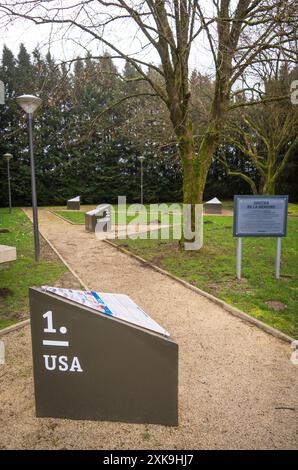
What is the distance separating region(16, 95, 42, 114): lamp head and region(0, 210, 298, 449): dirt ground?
576 cm

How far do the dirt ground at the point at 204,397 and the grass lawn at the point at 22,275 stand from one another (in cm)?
87

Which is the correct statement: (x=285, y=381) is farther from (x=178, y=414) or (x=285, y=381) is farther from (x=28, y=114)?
(x=28, y=114)

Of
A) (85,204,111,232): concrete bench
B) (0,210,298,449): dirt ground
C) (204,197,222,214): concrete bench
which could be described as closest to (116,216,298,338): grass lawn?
(0,210,298,449): dirt ground

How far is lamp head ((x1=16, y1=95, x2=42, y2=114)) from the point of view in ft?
27.0

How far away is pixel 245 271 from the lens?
7.73 metres

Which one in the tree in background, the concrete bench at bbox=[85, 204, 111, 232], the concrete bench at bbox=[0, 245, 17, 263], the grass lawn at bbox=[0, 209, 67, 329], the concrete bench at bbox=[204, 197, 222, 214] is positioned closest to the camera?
the grass lawn at bbox=[0, 209, 67, 329]

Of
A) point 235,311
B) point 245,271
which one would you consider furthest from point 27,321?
point 245,271

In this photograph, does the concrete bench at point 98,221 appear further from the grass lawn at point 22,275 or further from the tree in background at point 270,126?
the tree in background at point 270,126

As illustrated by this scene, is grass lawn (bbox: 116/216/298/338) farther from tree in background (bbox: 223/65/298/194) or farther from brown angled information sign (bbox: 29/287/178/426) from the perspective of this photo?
tree in background (bbox: 223/65/298/194)

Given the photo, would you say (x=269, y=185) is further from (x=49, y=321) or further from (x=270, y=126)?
(x=49, y=321)

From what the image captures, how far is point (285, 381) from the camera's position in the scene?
359 centimetres

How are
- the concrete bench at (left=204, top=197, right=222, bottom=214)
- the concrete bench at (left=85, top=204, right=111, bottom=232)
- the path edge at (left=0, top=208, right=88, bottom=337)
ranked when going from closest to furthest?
the path edge at (left=0, top=208, right=88, bottom=337)
the concrete bench at (left=85, top=204, right=111, bottom=232)
the concrete bench at (left=204, top=197, right=222, bottom=214)

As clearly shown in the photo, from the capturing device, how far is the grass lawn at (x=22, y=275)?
5.43 m

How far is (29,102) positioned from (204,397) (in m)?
7.74
